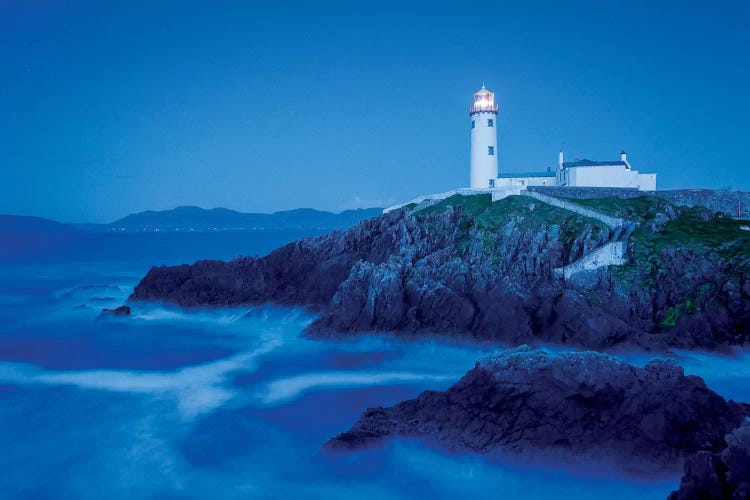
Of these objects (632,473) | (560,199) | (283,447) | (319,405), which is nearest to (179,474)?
(283,447)

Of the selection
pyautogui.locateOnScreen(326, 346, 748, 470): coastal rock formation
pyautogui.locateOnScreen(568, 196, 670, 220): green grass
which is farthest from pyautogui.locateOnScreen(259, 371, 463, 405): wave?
pyautogui.locateOnScreen(568, 196, 670, 220): green grass

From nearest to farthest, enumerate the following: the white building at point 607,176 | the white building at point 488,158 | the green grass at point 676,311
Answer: the green grass at point 676,311
the white building at point 607,176
the white building at point 488,158

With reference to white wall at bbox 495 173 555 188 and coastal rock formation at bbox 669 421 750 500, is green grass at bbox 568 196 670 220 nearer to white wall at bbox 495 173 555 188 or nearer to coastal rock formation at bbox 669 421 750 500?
white wall at bbox 495 173 555 188

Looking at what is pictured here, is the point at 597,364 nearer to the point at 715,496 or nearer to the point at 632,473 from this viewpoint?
the point at 632,473

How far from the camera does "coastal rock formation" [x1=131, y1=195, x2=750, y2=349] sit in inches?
778

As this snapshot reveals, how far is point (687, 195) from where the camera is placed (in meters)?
28.9

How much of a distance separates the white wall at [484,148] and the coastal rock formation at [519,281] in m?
8.57

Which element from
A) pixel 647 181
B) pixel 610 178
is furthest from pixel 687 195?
pixel 610 178

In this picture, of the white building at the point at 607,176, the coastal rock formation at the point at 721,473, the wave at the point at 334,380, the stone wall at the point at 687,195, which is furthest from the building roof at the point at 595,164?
the coastal rock formation at the point at 721,473

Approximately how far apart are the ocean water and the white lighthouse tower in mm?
17786

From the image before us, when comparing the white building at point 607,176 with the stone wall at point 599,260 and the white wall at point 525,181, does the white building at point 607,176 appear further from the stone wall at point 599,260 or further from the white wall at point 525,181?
the stone wall at point 599,260

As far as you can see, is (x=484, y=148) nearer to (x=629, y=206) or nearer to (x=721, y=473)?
(x=629, y=206)

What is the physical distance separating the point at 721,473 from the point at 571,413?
4888 mm

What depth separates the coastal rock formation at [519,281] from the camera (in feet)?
64.8
